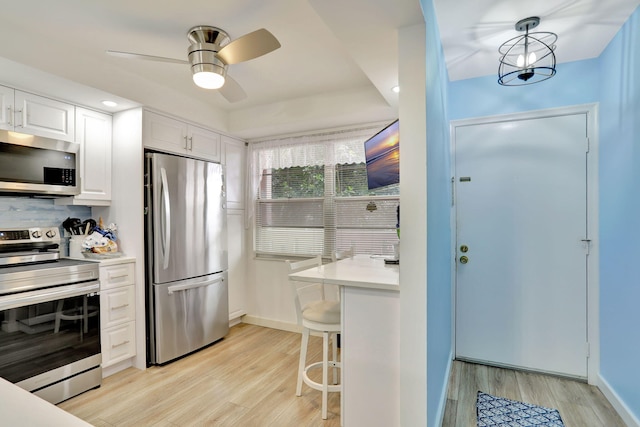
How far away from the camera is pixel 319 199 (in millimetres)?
3521

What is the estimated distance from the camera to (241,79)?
279 centimetres

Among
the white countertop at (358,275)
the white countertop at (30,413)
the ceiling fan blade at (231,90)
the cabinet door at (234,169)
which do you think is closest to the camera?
the white countertop at (30,413)

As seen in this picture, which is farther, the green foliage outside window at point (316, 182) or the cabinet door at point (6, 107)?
the green foliage outside window at point (316, 182)

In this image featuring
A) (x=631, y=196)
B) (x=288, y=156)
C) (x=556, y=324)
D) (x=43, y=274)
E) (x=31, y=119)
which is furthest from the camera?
(x=288, y=156)

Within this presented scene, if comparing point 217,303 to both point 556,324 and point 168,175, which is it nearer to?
point 168,175

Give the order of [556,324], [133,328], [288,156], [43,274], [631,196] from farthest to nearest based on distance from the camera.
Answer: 1. [288,156]
2. [133,328]
3. [556,324]
4. [43,274]
5. [631,196]

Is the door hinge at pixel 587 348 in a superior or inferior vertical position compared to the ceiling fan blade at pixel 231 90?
inferior

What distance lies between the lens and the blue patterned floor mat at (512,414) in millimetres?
1980

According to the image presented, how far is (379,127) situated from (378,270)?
1.71 meters

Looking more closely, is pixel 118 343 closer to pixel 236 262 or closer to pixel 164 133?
pixel 236 262

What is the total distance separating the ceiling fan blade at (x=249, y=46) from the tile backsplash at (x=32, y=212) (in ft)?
6.60

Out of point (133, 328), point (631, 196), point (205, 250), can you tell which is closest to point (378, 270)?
point (631, 196)

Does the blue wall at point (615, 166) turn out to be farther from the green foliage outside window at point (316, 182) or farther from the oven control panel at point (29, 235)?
the oven control panel at point (29, 235)

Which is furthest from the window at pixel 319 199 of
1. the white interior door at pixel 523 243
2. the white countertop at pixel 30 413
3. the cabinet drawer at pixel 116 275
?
the white countertop at pixel 30 413
